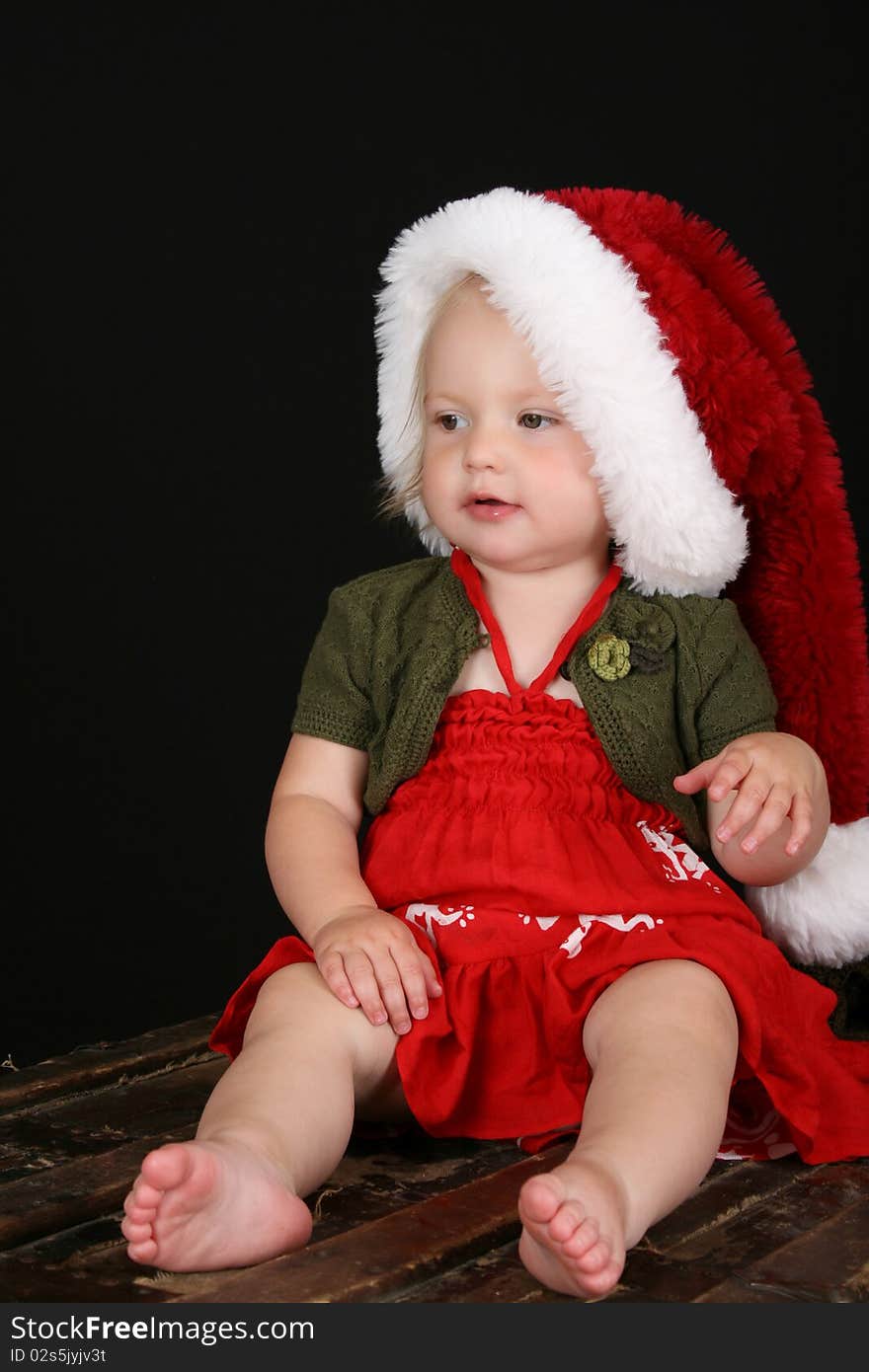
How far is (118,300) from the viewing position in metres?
Answer: 2.26

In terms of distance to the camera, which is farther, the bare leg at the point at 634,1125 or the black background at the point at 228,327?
the black background at the point at 228,327

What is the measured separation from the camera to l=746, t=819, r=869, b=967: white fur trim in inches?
62.9

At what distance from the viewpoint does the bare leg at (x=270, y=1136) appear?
1095 millimetres

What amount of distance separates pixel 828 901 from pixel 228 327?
3.69ft

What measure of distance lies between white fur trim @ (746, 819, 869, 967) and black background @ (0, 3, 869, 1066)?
826 mm

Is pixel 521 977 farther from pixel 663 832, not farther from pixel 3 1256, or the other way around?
pixel 3 1256

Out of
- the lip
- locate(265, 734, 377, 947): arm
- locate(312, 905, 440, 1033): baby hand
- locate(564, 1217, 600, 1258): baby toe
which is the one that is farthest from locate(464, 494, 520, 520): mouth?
locate(564, 1217, 600, 1258): baby toe

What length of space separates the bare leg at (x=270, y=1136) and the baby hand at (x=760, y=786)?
0.96 feet

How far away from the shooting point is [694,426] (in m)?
1.49

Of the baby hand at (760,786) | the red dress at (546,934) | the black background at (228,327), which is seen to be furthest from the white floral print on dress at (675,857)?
the black background at (228,327)

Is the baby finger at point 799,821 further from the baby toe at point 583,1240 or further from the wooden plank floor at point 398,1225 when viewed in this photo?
the baby toe at point 583,1240

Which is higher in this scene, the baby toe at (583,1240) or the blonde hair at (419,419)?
the blonde hair at (419,419)

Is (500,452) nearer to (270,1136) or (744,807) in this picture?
(744,807)

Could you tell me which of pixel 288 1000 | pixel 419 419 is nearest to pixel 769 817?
pixel 288 1000
